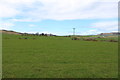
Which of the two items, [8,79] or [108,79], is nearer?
[8,79]

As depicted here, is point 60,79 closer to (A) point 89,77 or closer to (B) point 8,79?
(A) point 89,77

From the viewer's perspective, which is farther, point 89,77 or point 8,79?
point 89,77

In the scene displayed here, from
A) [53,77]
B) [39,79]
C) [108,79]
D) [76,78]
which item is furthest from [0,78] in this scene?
[108,79]

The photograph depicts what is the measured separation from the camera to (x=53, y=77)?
323 inches

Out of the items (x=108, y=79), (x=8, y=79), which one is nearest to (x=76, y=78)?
(x=108, y=79)

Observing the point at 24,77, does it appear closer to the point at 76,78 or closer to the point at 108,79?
the point at 76,78

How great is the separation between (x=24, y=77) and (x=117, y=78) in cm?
545

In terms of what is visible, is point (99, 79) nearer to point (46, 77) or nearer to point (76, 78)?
point (76, 78)

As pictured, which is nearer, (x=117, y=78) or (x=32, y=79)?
(x=32, y=79)

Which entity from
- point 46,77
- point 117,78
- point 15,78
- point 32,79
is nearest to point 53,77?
point 46,77

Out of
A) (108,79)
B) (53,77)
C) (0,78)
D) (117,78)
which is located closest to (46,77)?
(53,77)

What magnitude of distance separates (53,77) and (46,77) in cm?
41

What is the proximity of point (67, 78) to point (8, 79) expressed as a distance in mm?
3255

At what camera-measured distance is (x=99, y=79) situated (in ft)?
26.5
